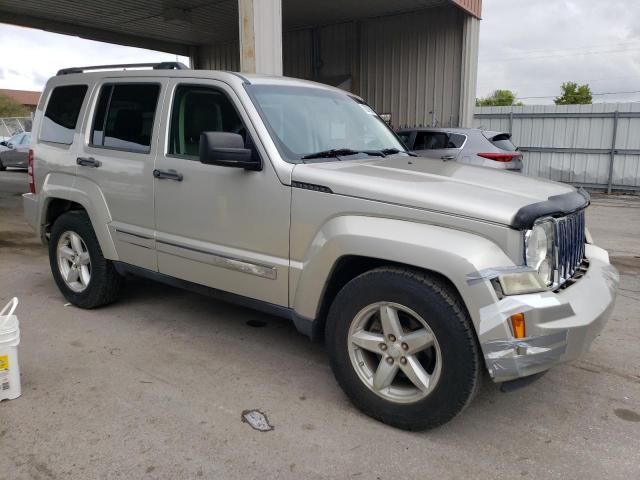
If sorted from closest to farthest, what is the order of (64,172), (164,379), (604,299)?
(604,299)
(164,379)
(64,172)

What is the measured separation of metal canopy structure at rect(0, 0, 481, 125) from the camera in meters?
13.7

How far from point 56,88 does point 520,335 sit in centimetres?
454

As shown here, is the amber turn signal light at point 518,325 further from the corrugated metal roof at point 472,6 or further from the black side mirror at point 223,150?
the corrugated metal roof at point 472,6

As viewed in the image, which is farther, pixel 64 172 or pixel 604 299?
pixel 64 172

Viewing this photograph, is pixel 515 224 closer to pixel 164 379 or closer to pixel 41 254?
pixel 164 379

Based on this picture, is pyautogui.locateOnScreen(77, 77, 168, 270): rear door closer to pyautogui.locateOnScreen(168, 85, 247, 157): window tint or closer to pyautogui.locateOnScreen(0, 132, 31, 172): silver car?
pyautogui.locateOnScreen(168, 85, 247, 157): window tint

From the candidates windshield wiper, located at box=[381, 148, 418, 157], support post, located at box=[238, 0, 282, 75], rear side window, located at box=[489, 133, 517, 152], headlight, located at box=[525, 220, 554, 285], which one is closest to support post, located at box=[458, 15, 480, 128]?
rear side window, located at box=[489, 133, 517, 152]

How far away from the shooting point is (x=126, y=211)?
168 inches

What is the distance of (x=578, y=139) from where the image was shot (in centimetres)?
1532

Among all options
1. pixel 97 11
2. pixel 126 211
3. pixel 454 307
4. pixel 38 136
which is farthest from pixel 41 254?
pixel 97 11

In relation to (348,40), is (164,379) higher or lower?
lower

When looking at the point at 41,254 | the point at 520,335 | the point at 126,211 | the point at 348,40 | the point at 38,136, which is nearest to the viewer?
the point at 520,335

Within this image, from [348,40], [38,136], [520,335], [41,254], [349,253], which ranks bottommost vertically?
[41,254]

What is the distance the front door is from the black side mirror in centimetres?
14
